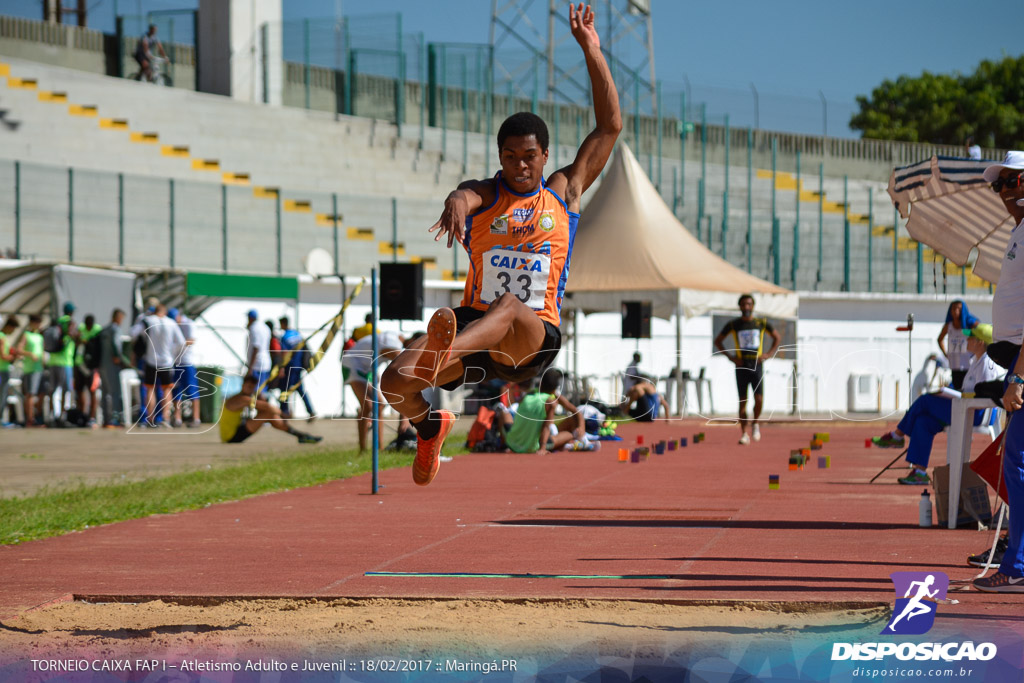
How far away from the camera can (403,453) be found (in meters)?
15.6

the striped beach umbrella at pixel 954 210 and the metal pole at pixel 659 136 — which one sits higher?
the metal pole at pixel 659 136

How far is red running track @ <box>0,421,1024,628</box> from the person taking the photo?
21.2 feet

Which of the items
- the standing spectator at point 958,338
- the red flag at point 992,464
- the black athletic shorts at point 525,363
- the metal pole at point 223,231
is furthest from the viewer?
the metal pole at point 223,231

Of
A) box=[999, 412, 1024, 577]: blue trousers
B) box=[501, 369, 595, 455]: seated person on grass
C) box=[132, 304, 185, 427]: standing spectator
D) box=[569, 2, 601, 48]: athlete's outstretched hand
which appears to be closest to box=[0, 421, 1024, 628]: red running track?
box=[999, 412, 1024, 577]: blue trousers

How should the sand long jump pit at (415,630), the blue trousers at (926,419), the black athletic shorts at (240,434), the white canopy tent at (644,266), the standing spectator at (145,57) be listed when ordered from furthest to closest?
the standing spectator at (145,57) < the white canopy tent at (644,266) < the black athletic shorts at (240,434) < the blue trousers at (926,419) < the sand long jump pit at (415,630)

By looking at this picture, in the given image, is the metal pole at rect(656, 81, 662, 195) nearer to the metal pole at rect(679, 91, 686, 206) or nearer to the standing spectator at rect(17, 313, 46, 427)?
the metal pole at rect(679, 91, 686, 206)

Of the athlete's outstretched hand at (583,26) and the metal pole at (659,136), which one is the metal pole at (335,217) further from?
the athlete's outstretched hand at (583,26)

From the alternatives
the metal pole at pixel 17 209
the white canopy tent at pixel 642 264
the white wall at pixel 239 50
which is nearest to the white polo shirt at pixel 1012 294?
the white canopy tent at pixel 642 264

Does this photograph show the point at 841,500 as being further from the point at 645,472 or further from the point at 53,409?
the point at 53,409

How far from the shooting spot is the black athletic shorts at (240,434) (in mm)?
17156

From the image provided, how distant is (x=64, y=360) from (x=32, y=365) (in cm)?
53

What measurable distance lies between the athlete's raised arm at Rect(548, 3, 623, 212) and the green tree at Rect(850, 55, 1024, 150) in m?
52.9

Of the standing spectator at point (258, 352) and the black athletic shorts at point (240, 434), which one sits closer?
the black athletic shorts at point (240, 434)

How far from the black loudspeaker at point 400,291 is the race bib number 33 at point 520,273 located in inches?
208
